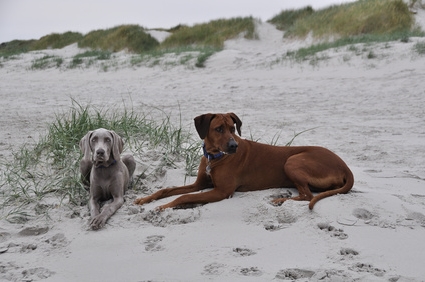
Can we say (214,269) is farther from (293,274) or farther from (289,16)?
(289,16)

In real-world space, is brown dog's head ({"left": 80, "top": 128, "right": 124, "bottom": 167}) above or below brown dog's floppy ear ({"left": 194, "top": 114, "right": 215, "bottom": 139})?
below

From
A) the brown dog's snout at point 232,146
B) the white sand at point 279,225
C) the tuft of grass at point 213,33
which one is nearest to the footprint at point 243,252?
the white sand at point 279,225

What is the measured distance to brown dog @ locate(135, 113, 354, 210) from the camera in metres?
3.87

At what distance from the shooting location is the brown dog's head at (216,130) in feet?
12.6

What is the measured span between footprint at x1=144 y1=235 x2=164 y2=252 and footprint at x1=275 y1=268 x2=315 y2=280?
0.83 metres

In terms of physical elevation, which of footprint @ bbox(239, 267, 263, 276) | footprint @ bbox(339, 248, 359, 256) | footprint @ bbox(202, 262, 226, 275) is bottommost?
footprint @ bbox(339, 248, 359, 256)

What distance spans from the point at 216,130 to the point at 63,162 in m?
1.92

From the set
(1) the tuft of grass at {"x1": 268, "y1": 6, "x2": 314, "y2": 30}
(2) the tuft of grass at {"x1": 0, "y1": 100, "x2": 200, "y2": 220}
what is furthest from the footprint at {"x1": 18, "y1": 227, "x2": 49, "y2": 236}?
(1) the tuft of grass at {"x1": 268, "y1": 6, "x2": 314, "y2": 30}

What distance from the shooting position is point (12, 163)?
5160 mm

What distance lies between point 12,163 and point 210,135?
247cm

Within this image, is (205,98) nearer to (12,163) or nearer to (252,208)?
(12,163)

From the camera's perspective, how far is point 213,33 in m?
23.4

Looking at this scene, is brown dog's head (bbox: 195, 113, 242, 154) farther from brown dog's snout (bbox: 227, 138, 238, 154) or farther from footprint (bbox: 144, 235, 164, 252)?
footprint (bbox: 144, 235, 164, 252)

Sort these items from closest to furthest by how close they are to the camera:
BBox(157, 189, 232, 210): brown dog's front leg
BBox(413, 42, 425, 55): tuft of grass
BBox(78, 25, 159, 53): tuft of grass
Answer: BBox(157, 189, 232, 210): brown dog's front leg
BBox(413, 42, 425, 55): tuft of grass
BBox(78, 25, 159, 53): tuft of grass
